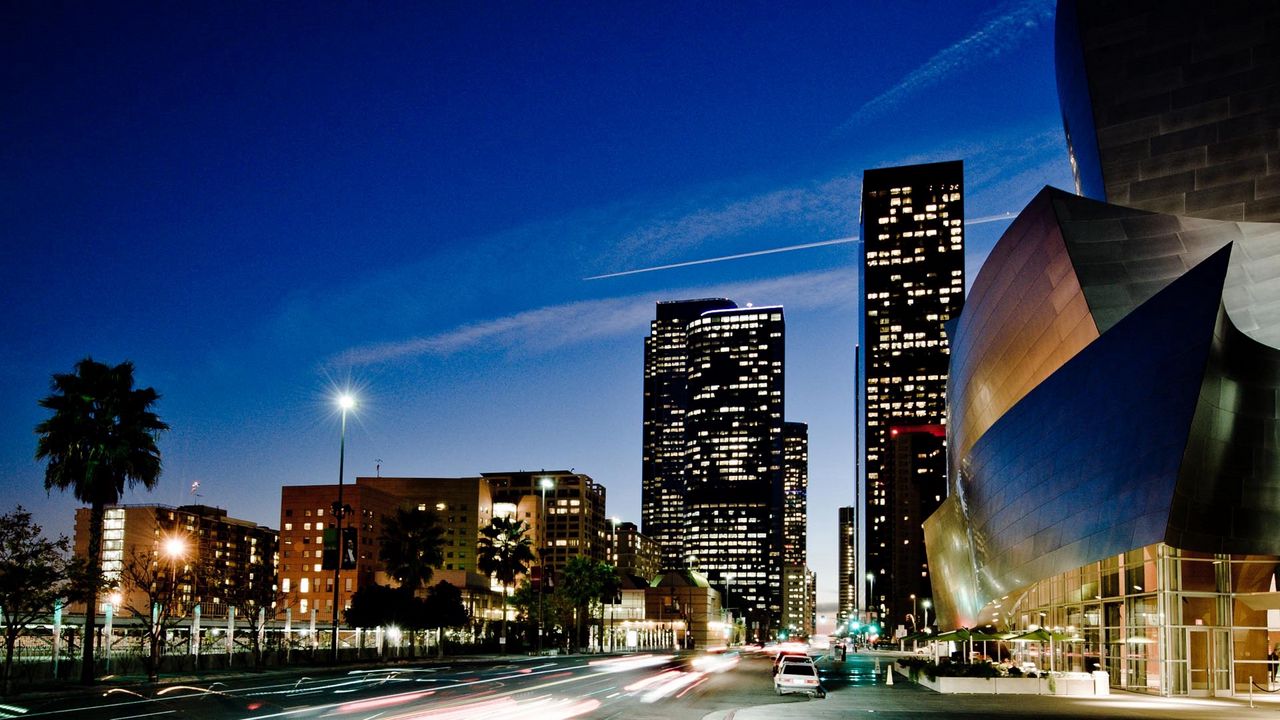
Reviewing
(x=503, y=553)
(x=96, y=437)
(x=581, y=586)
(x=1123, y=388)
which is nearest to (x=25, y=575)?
(x=96, y=437)

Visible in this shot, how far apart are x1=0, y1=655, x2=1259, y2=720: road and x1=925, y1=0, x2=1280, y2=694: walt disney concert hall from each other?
4662mm

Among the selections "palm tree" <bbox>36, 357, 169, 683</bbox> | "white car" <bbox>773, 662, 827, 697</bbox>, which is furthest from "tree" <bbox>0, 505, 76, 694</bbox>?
"white car" <bbox>773, 662, 827, 697</bbox>

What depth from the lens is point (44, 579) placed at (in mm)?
36281

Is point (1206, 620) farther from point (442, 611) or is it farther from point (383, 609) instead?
point (442, 611)

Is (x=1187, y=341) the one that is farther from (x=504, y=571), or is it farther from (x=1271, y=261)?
(x=504, y=571)

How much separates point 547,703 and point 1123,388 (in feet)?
78.9

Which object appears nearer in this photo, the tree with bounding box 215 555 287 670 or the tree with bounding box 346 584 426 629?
the tree with bounding box 215 555 287 670

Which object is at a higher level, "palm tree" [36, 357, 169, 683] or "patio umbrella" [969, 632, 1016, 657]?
"palm tree" [36, 357, 169, 683]

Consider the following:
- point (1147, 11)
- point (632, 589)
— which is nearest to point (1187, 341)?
point (1147, 11)

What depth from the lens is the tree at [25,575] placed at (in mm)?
35500

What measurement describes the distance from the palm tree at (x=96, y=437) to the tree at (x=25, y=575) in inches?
107

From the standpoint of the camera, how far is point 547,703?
30.0m

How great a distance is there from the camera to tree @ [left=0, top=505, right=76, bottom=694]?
35.5 meters

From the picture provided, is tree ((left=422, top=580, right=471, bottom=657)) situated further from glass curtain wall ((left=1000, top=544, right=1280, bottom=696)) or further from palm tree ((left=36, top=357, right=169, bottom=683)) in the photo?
glass curtain wall ((left=1000, top=544, right=1280, bottom=696))
